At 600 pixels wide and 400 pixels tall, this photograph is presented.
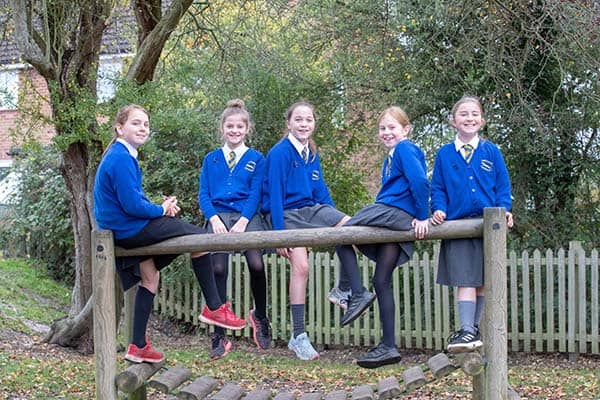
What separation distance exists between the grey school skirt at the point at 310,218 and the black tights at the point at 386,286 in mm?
453

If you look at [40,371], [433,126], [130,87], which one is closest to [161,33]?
[130,87]

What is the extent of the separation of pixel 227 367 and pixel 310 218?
4.80 metres

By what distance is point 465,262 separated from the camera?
606 cm

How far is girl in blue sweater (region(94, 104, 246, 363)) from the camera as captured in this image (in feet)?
19.2

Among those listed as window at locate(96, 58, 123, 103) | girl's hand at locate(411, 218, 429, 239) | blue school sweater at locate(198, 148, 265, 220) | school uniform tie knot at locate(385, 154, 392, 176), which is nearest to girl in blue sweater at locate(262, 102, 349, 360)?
blue school sweater at locate(198, 148, 265, 220)

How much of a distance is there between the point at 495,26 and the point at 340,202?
365 centimetres

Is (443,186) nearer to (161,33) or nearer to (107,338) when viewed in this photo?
(107,338)

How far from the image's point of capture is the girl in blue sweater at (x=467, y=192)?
19.7 ft

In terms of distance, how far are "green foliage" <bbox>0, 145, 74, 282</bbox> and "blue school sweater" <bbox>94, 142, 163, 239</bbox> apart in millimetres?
9083

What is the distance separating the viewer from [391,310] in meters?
6.06

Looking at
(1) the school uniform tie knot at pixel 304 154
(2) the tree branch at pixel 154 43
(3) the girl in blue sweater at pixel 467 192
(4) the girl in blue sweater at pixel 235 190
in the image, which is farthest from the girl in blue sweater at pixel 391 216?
(2) the tree branch at pixel 154 43

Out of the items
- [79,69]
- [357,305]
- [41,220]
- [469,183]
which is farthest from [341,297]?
[41,220]

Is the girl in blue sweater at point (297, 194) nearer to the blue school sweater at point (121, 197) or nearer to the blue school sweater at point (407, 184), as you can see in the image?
the blue school sweater at point (407, 184)

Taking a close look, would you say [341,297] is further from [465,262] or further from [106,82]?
[106,82]
